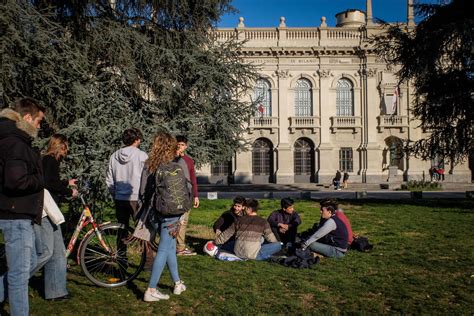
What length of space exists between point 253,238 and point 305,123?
28147mm

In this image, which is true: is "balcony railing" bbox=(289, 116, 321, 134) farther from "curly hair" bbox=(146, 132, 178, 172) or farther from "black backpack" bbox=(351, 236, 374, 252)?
"curly hair" bbox=(146, 132, 178, 172)

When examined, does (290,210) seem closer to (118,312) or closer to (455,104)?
(118,312)

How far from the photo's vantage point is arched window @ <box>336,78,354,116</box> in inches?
1361

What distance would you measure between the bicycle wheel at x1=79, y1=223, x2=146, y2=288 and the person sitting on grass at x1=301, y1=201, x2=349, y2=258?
2662mm

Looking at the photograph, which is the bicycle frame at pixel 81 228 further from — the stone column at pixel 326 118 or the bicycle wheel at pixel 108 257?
the stone column at pixel 326 118

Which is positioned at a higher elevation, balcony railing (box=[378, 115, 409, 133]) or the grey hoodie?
balcony railing (box=[378, 115, 409, 133])

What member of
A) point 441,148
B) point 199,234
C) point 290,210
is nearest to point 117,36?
point 199,234

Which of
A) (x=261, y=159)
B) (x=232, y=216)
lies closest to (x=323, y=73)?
(x=261, y=159)

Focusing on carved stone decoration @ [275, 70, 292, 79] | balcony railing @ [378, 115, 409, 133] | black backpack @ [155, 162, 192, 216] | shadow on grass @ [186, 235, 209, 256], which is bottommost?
shadow on grass @ [186, 235, 209, 256]

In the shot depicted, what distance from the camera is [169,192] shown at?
4.72 metres

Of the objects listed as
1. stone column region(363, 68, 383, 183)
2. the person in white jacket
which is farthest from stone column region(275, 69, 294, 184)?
the person in white jacket

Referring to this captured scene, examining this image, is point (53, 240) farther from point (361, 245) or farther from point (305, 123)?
point (305, 123)

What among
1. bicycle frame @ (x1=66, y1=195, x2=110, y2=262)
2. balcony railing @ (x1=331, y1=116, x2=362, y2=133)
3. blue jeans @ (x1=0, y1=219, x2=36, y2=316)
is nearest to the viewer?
blue jeans @ (x1=0, y1=219, x2=36, y2=316)

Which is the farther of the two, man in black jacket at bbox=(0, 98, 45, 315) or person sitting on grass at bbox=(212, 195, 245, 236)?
person sitting on grass at bbox=(212, 195, 245, 236)
